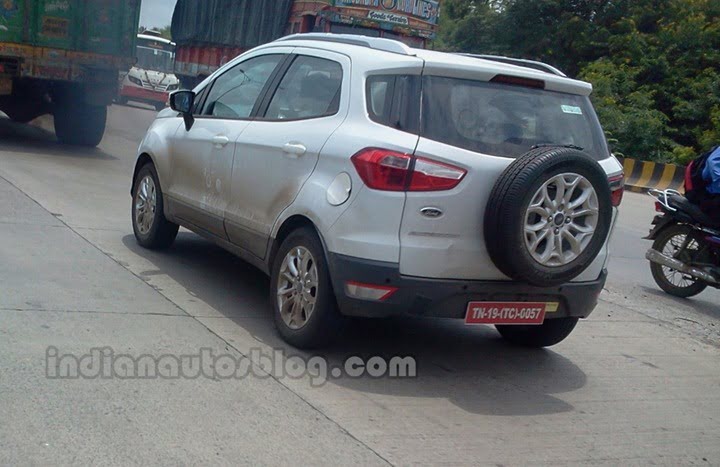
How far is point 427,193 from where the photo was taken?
16.4ft

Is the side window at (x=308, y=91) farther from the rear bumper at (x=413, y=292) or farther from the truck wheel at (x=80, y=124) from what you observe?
the truck wheel at (x=80, y=124)

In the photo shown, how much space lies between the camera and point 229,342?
5.59 m

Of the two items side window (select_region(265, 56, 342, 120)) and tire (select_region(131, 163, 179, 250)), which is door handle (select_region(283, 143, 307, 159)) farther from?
tire (select_region(131, 163, 179, 250))

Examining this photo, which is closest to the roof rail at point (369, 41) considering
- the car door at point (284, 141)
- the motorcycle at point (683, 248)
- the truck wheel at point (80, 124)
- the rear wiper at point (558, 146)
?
the car door at point (284, 141)

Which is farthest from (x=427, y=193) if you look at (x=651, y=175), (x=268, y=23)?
(x=651, y=175)

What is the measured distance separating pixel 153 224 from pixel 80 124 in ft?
28.1

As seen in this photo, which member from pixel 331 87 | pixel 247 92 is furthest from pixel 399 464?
pixel 247 92

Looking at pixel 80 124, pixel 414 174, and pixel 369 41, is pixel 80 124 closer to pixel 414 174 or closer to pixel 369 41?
pixel 369 41

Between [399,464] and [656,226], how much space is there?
577 cm

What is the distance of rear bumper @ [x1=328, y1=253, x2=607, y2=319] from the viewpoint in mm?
5020

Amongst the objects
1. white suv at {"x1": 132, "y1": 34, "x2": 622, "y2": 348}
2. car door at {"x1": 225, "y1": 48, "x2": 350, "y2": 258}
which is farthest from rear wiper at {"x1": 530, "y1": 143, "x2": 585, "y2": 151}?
car door at {"x1": 225, "y1": 48, "x2": 350, "y2": 258}

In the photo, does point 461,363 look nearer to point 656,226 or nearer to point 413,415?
point 413,415

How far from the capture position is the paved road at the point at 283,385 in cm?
423

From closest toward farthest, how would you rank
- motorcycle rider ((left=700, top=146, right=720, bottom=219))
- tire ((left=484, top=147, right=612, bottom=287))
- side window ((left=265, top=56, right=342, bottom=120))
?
1. tire ((left=484, top=147, right=612, bottom=287))
2. side window ((left=265, top=56, right=342, bottom=120))
3. motorcycle rider ((left=700, top=146, right=720, bottom=219))
